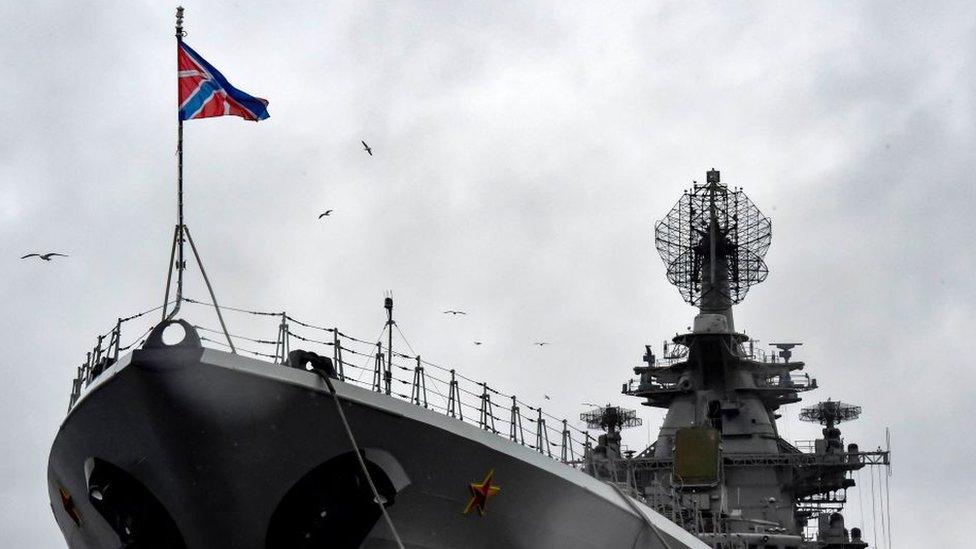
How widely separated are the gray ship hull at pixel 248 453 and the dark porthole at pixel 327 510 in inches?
1.4

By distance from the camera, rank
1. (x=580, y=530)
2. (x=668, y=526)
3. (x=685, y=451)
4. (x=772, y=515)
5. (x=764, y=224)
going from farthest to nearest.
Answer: (x=764, y=224), (x=772, y=515), (x=685, y=451), (x=668, y=526), (x=580, y=530)

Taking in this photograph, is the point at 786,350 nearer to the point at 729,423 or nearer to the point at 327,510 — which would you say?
the point at 729,423

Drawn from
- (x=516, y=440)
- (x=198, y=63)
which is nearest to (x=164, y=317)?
(x=198, y=63)

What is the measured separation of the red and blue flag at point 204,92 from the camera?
1562 cm

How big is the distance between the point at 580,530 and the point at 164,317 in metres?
6.54

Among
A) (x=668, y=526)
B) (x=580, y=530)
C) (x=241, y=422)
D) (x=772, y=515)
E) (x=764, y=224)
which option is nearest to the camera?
(x=241, y=422)

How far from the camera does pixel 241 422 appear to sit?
15.1 meters

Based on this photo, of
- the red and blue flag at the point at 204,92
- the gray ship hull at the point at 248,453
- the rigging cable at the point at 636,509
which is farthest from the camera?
the rigging cable at the point at 636,509

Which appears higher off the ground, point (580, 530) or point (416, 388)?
point (416, 388)

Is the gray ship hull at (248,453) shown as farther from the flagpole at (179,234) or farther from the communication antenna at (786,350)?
the communication antenna at (786,350)

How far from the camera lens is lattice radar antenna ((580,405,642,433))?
104 feet

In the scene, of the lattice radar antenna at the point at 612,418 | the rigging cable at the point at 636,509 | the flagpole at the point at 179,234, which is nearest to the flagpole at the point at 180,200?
the flagpole at the point at 179,234

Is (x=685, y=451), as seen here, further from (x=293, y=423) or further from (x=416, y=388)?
(x=293, y=423)

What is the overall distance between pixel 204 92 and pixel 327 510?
5.02 meters
